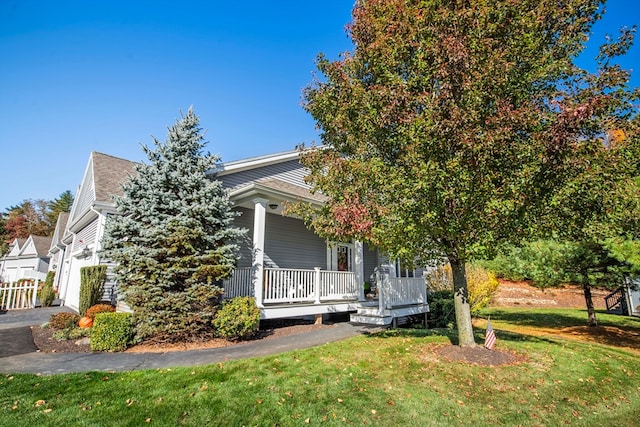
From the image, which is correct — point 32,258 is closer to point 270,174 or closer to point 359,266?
point 270,174

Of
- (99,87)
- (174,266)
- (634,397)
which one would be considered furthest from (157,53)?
(634,397)

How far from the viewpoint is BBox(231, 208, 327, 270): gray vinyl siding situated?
1243 cm

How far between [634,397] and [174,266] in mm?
9786

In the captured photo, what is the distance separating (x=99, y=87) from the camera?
1168cm

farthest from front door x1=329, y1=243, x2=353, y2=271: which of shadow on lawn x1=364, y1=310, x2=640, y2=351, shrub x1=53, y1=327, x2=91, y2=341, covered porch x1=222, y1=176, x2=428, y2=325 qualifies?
shrub x1=53, y1=327, x2=91, y2=341

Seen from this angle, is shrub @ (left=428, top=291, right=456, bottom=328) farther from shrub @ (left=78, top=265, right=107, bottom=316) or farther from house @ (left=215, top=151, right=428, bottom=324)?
shrub @ (left=78, top=265, right=107, bottom=316)

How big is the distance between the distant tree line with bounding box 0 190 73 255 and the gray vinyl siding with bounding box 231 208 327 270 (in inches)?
2432

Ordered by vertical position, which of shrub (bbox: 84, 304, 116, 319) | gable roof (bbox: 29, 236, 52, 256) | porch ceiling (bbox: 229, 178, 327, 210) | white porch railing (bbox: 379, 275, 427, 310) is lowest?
shrub (bbox: 84, 304, 116, 319)

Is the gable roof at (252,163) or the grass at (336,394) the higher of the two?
the gable roof at (252,163)

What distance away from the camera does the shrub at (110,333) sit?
7.38 m

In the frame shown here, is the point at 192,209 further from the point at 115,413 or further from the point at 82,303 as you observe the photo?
the point at 82,303

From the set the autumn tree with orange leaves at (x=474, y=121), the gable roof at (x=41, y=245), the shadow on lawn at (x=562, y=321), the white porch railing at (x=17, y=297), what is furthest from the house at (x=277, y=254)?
the gable roof at (x=41, y=245)

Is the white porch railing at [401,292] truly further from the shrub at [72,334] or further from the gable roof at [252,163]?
the shrub at [72,334]

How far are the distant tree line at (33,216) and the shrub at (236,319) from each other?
6476 centimetres
